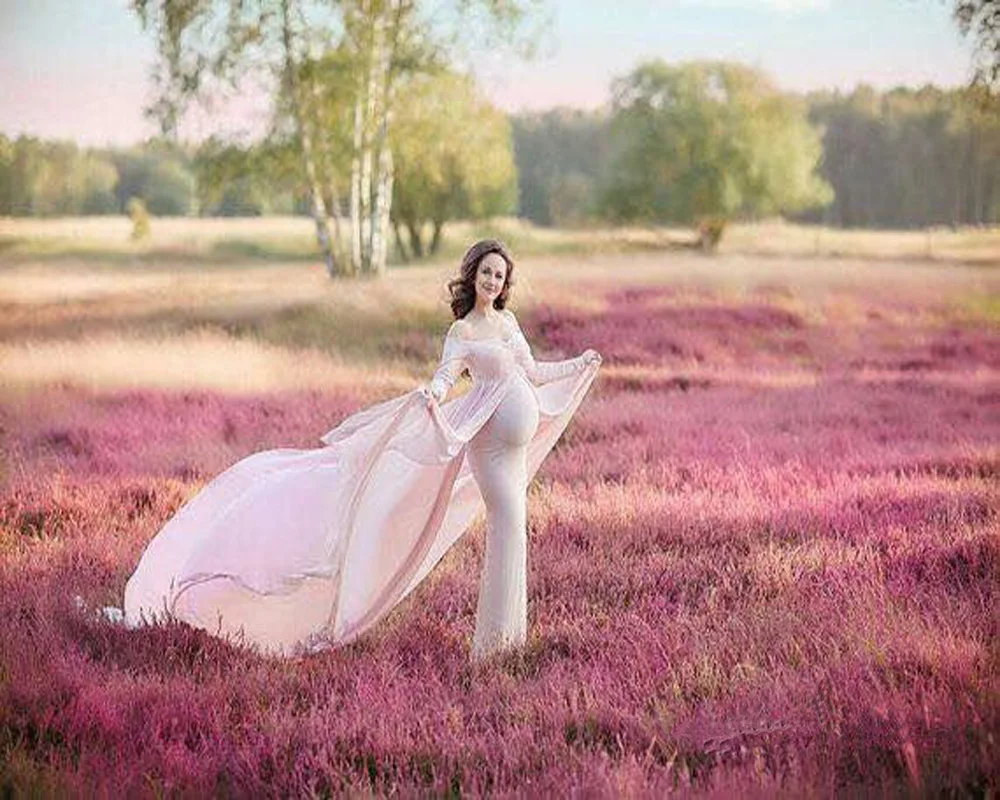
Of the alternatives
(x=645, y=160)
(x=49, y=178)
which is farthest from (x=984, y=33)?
(x=49, y=178)

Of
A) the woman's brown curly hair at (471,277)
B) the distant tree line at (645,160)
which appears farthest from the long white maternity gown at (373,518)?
the distant tree line at (645,160)

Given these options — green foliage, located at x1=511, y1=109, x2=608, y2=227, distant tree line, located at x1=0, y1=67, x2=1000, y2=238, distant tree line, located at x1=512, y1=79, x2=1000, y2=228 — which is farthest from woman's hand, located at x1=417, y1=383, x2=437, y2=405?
green foliage, located at x1=511, y1=109, x2=608, y2=227

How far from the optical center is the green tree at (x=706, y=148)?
13.5 meters

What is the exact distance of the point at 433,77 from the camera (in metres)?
13.9

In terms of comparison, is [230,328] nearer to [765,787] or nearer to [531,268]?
[531,268]

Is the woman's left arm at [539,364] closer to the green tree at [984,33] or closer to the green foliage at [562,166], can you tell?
the green tree at [984,33]

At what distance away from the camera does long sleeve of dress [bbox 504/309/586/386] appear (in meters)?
4.20

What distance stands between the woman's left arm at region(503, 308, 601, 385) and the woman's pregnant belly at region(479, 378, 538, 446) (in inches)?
6.0

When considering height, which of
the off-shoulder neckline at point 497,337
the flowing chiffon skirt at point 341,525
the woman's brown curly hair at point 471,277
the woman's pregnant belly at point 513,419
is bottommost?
the flowing chiffon skirt at point 341,525

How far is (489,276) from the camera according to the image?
405cm

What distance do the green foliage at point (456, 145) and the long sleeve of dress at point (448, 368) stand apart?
977cm

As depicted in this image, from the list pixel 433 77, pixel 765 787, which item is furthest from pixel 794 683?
pixel 433 77

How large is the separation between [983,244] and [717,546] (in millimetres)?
8030

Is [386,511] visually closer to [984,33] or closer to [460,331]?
[460,331]
